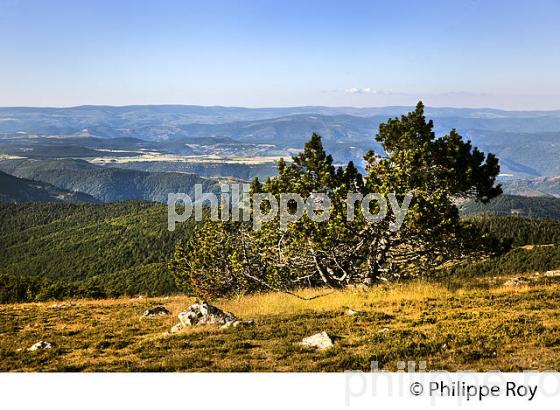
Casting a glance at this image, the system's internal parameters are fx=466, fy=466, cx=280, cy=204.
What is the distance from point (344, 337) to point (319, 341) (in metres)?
1.18

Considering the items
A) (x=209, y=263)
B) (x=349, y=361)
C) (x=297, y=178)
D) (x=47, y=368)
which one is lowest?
(x=209, y=263)

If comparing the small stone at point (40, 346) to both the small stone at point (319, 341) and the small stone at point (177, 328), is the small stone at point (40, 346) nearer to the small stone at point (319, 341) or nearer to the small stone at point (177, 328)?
the small stone at point (177, 328)

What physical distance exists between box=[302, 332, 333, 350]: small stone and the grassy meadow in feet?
1.19

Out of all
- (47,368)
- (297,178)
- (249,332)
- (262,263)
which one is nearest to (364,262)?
(262,263)

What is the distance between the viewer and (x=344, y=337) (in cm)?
1580

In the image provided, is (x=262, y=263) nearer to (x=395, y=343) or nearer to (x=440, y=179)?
(x=440, y=179)

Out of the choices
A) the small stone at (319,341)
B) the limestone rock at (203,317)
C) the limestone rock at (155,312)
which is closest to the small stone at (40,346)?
the limestone rock at (203,317)

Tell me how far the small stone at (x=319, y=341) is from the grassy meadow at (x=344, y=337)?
36 centimetres

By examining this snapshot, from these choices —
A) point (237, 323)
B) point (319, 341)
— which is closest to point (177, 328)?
point (237, 323)

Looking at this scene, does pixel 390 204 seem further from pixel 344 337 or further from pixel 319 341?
pixel 319 341

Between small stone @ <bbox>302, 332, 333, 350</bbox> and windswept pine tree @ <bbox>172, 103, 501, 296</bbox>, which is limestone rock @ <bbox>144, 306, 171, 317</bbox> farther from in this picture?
small stone @ <bbox>302, 332, 333, 350</bbox>

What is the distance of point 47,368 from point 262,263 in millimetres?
16944

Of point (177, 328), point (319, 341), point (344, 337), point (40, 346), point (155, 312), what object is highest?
point (319, 341)
